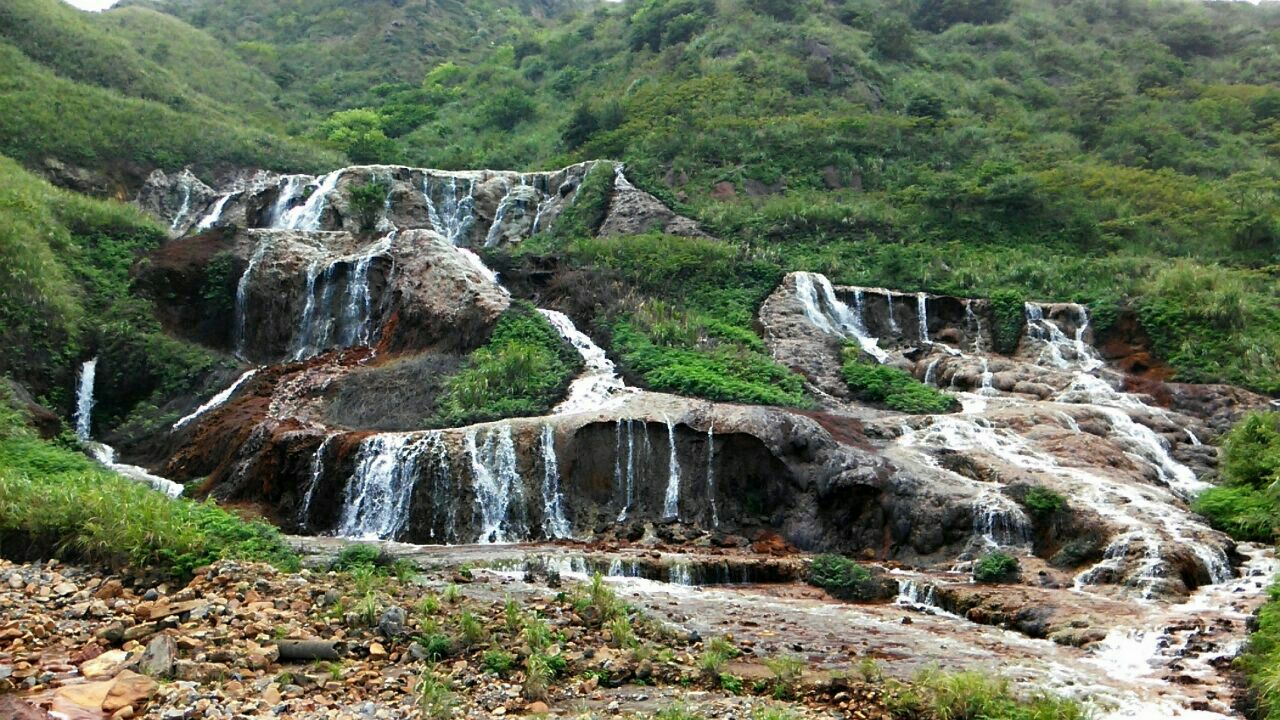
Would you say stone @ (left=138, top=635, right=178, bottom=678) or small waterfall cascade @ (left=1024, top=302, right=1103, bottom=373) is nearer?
stone @ (left=138, top=635, right=178, bottom=678)

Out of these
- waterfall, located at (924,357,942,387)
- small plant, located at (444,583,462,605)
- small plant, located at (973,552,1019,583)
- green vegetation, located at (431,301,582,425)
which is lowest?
small plant, located at (444,583,462,605)

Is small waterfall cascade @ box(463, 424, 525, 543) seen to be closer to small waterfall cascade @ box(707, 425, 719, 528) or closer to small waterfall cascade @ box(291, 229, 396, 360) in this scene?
small waterfall cascade @ box(707, 425, 719, 528)

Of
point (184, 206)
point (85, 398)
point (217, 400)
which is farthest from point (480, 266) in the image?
point (184, 206)

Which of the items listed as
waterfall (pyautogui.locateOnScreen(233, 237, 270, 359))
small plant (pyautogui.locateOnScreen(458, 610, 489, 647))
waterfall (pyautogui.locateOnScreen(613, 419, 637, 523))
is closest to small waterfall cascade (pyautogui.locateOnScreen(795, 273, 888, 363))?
waterfall (pyautogui.locateOnScreen(613, 419, 637, 523))

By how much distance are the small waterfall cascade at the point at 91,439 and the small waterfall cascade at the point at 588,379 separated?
8.55m

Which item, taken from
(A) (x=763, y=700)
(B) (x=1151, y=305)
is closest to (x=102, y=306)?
(A) (x=763, y=700)

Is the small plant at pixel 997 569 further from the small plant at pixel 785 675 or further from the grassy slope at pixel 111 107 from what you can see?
the grassy slope at pixel 111 107

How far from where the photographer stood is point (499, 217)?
36.9m

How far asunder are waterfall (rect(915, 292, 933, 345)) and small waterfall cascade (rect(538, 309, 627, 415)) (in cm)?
1054

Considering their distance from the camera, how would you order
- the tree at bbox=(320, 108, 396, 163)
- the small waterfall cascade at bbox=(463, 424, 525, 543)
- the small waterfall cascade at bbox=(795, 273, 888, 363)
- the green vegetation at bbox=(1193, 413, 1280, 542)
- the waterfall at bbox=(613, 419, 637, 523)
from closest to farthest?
the green vegetation at bbox=(1193, 413, 1280, 542) < the small waterfall cascade at bbox=(463, 424, 525, 543) < the waterfall at bbox=(613, 419, 637, 523) < the small waterfall cascade at bbox=(795, 273, 888, 363) < the tree at bbox=(320, 108, 396, 163)

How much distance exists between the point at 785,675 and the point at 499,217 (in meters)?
30.3

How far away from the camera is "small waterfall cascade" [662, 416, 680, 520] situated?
18.3 meters

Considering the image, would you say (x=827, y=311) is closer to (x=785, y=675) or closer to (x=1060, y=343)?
(x=1060, y=343)

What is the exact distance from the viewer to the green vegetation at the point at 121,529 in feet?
32.0
